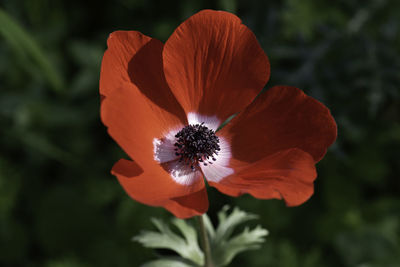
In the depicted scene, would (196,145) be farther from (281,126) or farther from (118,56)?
(118,56)

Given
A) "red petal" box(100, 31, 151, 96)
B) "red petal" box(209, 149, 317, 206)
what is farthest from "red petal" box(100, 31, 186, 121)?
"red petal" box(209, 149, 317, 206)

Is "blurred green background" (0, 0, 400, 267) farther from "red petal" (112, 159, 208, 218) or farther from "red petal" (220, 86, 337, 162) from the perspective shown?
"red petal" (112, 159, 208, 218)

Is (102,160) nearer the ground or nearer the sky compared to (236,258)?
nearer the sky

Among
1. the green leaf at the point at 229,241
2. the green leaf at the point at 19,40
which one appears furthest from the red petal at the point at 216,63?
the green leaf at the point at 19,40

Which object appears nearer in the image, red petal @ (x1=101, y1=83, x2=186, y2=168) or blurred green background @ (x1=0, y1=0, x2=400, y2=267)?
red petal @ (x1=101, y1=83, x2=186, y2=168)

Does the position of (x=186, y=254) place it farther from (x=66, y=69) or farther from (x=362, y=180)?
(x=66, y=69)

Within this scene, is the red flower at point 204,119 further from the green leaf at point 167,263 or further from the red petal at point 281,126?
the green leaf at point 167,263

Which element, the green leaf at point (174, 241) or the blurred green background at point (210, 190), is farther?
the blurred green background at point (210, 190)

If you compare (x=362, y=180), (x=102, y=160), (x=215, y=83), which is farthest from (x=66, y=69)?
(x=362, y=180)
